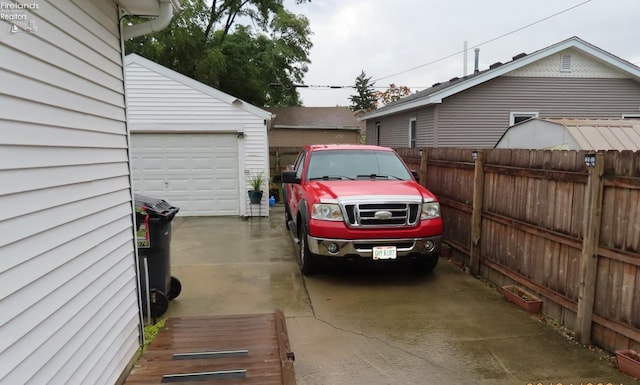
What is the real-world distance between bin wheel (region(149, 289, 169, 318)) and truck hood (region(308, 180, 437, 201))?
227cm

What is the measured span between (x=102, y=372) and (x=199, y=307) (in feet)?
7.05

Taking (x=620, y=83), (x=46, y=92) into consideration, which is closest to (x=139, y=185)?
(x=46, y=92)

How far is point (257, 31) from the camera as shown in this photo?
26.6 meters

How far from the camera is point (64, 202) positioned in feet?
7.85

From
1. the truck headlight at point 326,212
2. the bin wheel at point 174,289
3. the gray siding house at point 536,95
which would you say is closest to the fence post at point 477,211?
the truck headlight at point 326,212

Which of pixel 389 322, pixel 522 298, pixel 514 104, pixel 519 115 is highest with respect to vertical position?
pixel 514 104

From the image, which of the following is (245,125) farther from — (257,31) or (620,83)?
(257,31)

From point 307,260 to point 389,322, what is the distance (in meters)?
1.78

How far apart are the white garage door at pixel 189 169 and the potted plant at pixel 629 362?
31.1ft

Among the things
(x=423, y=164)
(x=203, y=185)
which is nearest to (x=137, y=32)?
(x=423, y=164)

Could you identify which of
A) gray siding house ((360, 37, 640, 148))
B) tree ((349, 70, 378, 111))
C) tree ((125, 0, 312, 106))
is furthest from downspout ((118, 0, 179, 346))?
tree ((349, 70, 378, 111))

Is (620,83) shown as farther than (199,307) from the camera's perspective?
Yes

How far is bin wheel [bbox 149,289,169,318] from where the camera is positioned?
4.53 meters

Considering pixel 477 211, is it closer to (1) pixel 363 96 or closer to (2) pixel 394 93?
(2) pixel 394 93
